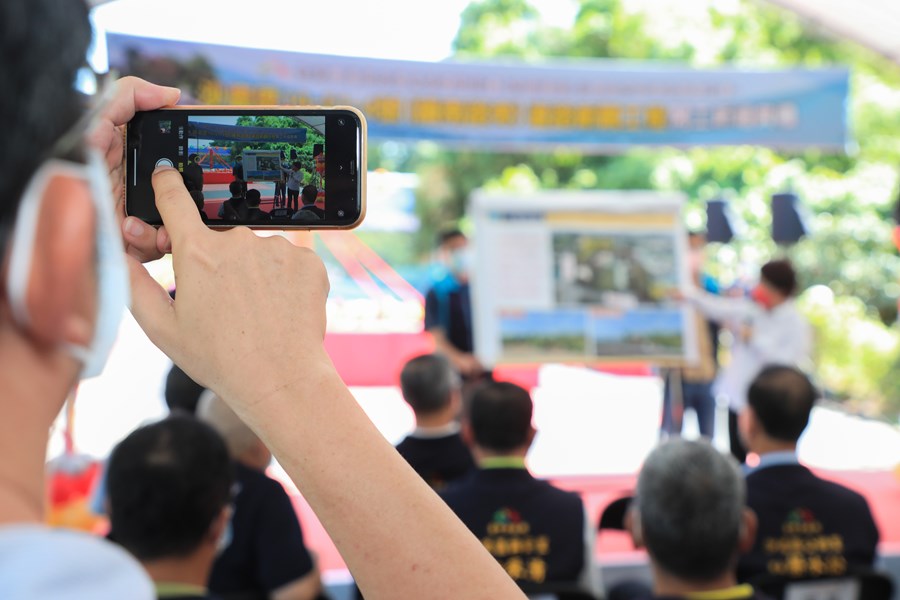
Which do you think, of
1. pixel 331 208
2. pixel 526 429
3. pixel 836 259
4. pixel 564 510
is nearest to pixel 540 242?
pixel 526 429

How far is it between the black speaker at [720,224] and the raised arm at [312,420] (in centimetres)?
742

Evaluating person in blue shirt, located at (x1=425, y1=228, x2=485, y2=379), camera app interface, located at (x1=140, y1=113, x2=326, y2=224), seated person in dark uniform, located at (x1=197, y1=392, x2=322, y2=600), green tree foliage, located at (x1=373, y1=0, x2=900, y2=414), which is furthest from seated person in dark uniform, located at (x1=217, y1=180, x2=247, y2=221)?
green tree foliage, located at (x1=373, y1=0, x2=900, y2=414)

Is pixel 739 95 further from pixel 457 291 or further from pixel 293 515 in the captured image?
pixel 293 515

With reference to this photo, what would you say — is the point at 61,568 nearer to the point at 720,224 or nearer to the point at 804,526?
the point at 804,526

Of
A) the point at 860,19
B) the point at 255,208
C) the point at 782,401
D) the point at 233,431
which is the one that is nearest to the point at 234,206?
the point at 255,208

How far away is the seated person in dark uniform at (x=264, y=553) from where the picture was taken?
212 centimetres

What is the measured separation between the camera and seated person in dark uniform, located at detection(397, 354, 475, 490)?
2979mm

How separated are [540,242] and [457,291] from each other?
654 millimetres

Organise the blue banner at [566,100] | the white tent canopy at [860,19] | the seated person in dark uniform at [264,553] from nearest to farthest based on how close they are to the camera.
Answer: the seated person in dark uniform at [264,553], the blue banner at [566,100], the white tent canopy at [860,19]

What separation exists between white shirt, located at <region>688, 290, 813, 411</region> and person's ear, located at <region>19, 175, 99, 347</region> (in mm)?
4644

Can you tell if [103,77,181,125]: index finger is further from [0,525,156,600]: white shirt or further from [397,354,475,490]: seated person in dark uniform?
[397,354,475,490]: seated person in dark uniform

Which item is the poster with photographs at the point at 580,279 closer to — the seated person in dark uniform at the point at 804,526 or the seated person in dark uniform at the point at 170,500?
the seated person in dark uniform at the point at 804,526

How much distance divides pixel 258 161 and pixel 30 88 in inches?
20.0

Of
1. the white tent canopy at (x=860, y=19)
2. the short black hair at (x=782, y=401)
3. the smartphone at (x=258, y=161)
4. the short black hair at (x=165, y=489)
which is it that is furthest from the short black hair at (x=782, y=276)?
the smartphone at (x=258, y=161)
